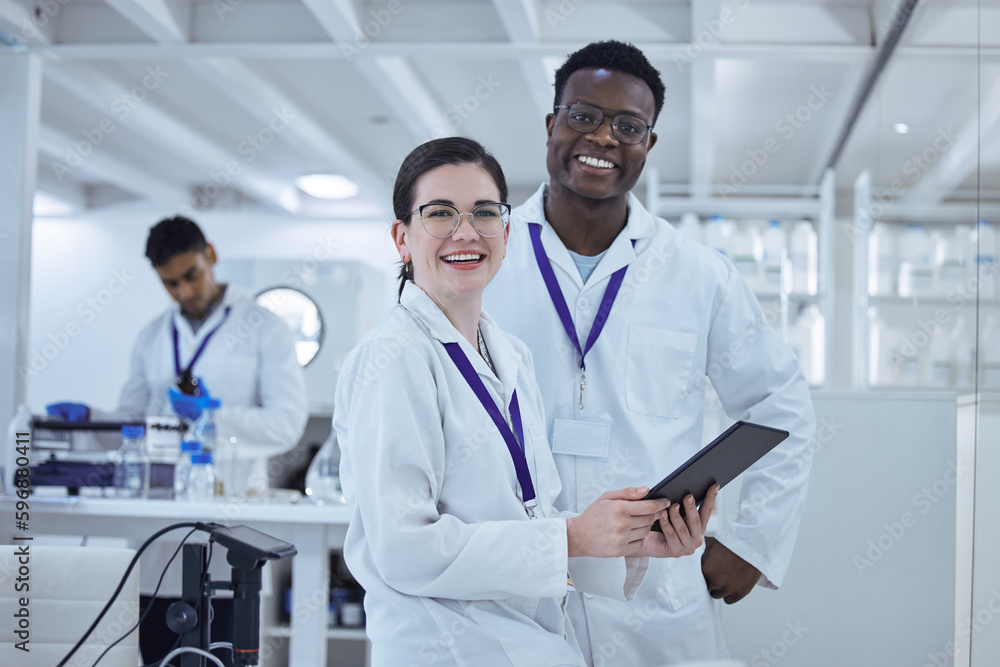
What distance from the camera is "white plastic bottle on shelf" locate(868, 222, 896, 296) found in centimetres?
405

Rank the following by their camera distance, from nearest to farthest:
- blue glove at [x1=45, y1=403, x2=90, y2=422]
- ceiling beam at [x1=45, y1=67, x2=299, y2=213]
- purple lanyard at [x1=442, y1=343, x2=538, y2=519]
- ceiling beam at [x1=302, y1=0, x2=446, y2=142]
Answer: purple lanyard at [x1=442, y1=343, x2=538, y2=519], blue glove at [x1=45, y1=403, x2=90, y2=422], ceiling beam at [x1=302, y1=0, x2=446, y2=142], ceiling beam at [x1=45, y1=67, x2=299, y2=213]

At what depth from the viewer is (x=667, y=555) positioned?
1363mm

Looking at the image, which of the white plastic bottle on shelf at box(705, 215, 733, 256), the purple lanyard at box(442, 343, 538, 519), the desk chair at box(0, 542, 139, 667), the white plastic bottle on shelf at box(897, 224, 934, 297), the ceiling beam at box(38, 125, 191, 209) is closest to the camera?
the purple lanyard at box(442, 343, 538, 519)

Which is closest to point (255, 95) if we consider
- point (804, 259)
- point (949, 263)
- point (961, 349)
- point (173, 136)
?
point (173, 136)

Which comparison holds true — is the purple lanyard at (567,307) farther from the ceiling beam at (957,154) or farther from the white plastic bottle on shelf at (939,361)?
the white plastic bottle on shelf at (939,361)

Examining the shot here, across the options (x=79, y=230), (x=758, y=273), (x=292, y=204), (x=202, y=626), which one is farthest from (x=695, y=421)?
(x=79, y=230)

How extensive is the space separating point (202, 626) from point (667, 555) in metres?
0.77

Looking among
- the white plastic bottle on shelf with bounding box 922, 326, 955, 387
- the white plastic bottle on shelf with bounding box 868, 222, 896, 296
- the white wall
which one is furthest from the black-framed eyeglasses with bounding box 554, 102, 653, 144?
the white wall

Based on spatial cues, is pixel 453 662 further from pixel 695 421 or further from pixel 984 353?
pixel 984 353

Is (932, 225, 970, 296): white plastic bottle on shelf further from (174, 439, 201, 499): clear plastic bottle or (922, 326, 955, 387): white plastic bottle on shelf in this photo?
(174, 439, 201, 499): clear plastic bottle

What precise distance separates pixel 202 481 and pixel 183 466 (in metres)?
0.08

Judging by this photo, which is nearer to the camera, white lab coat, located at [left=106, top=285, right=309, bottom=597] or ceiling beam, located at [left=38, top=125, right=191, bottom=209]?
white lab coat, located at [left=106, top=285, right=309, bottom=597]

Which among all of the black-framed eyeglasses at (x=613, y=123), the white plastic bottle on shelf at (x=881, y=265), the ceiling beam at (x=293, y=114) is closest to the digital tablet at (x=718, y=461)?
the black-framed eyeglasses at (x=613, y=123)

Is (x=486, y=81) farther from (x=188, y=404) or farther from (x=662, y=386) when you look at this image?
(x=662, y=386)
